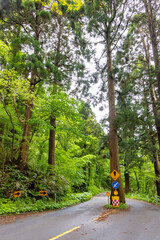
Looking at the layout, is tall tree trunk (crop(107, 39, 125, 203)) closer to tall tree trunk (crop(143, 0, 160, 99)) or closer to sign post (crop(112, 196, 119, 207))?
sign post (crop(112, 196, 119, 207))

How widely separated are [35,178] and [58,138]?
6.66 m

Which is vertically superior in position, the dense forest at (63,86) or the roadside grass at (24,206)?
the dense forest at (63,86)

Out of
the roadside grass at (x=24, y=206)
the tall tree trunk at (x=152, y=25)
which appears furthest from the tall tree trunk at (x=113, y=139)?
the roadside grass at (x=24, y=206)

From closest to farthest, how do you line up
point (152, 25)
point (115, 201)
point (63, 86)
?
point (115, 201), point (152, 25), point (63, 86)

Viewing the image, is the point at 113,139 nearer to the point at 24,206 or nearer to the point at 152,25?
the point at 24,206

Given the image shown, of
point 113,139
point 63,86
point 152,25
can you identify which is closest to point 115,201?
point 113,139

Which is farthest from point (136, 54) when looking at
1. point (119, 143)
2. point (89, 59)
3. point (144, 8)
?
point (119, 143)

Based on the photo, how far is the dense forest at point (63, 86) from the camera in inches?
408

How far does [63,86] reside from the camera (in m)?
15.7

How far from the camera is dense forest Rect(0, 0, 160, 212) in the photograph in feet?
34.0

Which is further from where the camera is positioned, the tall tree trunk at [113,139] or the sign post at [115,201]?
the tall tree trunk at [113,139]

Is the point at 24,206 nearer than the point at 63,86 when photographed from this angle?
Yes

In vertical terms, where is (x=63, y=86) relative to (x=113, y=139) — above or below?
above

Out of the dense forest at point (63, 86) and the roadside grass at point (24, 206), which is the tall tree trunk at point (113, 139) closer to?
the dense forest at point (63, 86)
